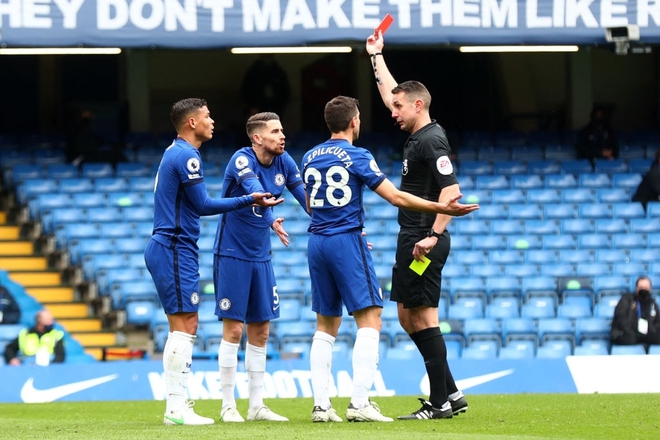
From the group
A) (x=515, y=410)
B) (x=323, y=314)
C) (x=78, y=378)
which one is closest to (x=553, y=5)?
(x=78, y=378)

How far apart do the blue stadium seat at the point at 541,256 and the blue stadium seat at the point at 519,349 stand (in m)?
2.29

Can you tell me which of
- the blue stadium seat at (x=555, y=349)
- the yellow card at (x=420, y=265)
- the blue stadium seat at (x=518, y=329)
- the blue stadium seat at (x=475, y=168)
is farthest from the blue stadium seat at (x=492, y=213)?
the yellow card at (x=420, y=265)

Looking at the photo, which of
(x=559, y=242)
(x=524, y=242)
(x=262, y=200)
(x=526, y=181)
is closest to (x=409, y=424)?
(x=262, y=200)

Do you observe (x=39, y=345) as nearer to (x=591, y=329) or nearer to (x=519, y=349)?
(x=519, y=349)

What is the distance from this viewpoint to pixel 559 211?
62.0 ft

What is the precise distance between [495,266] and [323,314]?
9715 millimetres

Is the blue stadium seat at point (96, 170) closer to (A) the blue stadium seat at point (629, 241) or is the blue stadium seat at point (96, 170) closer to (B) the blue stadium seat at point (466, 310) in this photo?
(B) the blue stadium seat at point (466, 310)

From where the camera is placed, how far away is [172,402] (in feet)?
25.8

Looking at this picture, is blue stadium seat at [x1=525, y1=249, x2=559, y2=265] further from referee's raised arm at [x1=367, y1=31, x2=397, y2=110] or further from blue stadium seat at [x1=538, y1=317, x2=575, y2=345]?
referee's raised arm at [x1=367, y1=31, x2=397, y2=110]

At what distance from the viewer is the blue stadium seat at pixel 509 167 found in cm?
1997

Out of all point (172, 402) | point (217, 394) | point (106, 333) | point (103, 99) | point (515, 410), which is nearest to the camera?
point (172, 402)

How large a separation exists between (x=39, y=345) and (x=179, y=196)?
713cm

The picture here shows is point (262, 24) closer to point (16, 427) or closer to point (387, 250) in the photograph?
point (387, 250)

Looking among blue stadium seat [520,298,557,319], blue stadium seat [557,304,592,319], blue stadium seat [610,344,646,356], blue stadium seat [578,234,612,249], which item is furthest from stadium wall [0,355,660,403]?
blue stadium seat [578,234,612,249]
